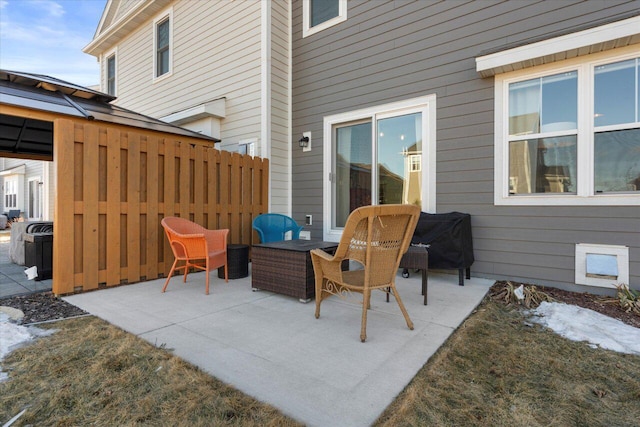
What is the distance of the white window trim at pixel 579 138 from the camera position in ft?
10.8

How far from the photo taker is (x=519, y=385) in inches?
69.7

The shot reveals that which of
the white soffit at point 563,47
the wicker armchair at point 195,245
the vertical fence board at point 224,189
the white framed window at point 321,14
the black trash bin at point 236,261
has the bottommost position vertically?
the black trash bin at point 236,261

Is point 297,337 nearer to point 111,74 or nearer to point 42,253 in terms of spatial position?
point 42,253

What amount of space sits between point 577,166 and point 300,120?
161 inches

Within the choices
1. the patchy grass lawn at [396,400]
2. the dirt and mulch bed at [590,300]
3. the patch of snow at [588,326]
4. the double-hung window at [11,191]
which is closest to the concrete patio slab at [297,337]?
the patchy grass lawn at [396,400]

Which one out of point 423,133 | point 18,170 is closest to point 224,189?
point 423,133

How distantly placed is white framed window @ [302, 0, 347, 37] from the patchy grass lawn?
518 cm

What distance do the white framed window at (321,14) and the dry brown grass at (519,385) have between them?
5116mm

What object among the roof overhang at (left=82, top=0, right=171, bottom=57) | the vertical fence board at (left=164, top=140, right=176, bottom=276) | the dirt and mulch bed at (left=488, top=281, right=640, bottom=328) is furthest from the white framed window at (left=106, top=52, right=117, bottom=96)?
the dirt and mulch bed at (left=488, top=281, right=640, bottom=328)

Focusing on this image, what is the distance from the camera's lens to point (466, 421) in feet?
4.79

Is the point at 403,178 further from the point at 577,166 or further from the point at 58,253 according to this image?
the point at 58,253

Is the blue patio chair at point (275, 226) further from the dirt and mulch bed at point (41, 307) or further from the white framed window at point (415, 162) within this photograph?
the dirt and mulch bed at point (41, 307)

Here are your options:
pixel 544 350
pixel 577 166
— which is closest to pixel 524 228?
pixel 577 166

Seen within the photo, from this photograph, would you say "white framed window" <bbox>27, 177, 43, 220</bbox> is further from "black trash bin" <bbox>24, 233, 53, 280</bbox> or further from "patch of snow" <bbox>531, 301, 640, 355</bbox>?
"patch of snow" <bbox>531, 301, 640, 355</bbox>
